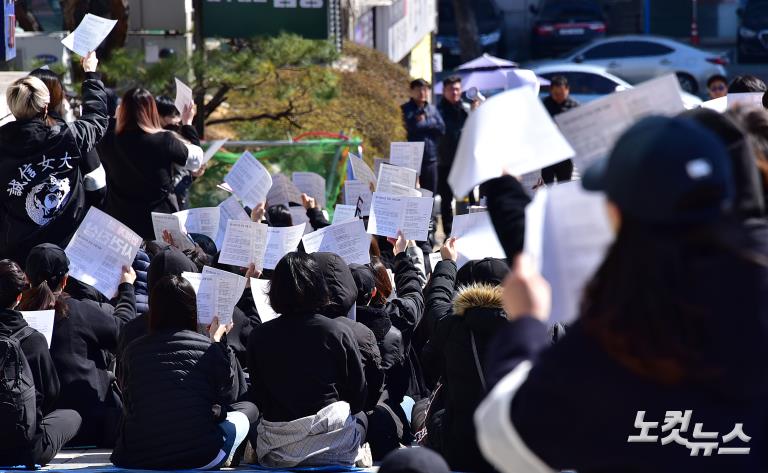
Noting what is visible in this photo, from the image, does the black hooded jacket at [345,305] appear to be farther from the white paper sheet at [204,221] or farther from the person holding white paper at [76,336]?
the white paper sheet at [204,221]

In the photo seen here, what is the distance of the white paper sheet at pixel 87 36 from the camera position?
6.61 m

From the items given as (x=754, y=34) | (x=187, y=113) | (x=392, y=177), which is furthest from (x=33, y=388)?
(x=754, y=34)

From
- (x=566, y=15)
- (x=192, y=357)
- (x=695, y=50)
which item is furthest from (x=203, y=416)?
(x=566, y=15)

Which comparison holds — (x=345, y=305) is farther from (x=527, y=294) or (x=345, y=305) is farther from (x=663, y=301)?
(x=663, y=301)

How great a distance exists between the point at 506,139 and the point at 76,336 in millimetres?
3311

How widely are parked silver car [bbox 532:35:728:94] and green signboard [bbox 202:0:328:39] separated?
12.0 meters

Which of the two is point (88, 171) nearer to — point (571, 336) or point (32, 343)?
point (32, 343)

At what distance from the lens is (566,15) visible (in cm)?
3069

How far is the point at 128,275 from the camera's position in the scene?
5801mm

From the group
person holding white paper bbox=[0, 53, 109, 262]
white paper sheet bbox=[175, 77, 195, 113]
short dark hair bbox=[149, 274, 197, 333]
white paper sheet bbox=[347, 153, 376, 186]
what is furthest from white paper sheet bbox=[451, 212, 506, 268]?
white paper sheet bbox=[175, 77, 195, 113]

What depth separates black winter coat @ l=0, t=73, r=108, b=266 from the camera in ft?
20.4

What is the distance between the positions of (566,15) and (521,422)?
29417 mm

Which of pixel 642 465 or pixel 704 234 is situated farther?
pixel 642 465

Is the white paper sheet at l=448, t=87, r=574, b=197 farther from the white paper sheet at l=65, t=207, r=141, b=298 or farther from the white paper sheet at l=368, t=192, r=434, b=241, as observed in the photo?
the white paper sheet at l=368, t=192, r=434, b=241
